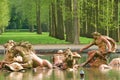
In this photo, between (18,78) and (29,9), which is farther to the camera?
(29,9)

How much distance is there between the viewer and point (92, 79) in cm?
1564

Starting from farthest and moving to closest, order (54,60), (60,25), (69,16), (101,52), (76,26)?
(60,25) < (69,16) < (76,26) < (54,60) < (101,52)

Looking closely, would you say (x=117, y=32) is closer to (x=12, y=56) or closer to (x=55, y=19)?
(x=55, y=19)

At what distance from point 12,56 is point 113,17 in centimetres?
2955

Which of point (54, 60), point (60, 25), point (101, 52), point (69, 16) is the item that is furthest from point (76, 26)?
point (101, 52)

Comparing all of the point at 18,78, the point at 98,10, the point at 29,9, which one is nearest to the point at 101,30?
the point at 98,10

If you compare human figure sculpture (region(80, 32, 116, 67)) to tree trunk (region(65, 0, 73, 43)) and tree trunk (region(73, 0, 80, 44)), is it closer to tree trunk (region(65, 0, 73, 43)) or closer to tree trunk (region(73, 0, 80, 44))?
tree trunk (region(73, 0, 80, 44))

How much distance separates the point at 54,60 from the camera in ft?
74.5

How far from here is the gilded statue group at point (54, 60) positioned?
789 inches

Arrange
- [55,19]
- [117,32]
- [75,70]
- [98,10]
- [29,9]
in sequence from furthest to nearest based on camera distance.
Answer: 1. [29,9]
2. [55,19]
3. [98,10]
4. [117,32]
5. [75,70]

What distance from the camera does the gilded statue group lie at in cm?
2005

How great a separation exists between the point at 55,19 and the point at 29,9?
3029cm

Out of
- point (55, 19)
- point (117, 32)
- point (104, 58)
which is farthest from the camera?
point (55, 19)

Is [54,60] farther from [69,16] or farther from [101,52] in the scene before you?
[69,16]
